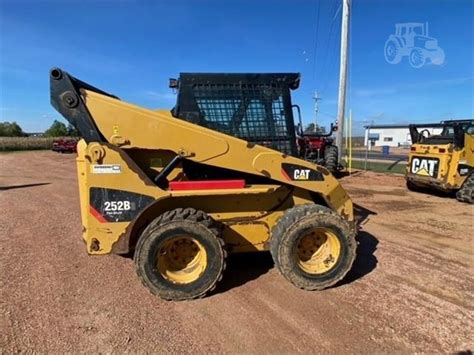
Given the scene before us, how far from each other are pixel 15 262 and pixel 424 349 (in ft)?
16.5

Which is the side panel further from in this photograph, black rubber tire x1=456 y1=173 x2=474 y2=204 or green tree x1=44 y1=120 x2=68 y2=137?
green tree x1=44 y1=120 x2=68 y2=137

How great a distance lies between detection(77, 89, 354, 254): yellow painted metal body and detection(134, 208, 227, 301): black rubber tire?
0.23 metres

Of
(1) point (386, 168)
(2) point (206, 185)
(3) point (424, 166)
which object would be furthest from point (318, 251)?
Result: (1) point (386, 168)

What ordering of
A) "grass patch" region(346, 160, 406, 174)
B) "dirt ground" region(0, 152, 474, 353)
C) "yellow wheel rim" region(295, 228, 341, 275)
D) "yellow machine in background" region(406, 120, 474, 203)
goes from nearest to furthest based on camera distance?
"dirt ground" region(0, 152, 474, 353) → "yellow wheel rim" region(295, 228, 341, 275) → "yellow machine in background" region(406, 120, 474, 203) → "grass patch" region(346, 160, 406, 174)

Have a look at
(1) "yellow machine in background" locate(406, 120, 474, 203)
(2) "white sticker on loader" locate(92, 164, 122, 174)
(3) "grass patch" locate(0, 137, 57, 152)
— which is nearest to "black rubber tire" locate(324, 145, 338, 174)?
(1) "yellow machine in background" locate(406, 120, 474, 203)

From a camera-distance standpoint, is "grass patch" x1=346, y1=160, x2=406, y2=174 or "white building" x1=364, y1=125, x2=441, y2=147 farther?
"white building" x1=364, y1=125, x2=441, y2=147

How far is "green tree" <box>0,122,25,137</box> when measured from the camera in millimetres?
86056

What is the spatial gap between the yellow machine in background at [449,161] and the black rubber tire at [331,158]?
129 inches

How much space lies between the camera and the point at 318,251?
4.38 m

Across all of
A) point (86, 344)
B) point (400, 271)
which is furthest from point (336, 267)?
point (86, 344)

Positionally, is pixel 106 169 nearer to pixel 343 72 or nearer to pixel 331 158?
pixel 331 158

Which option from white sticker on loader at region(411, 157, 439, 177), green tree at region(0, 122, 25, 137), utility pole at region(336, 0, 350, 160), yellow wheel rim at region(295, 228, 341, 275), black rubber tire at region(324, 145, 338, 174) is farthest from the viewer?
green tree at region(0, 122, 25, 137)

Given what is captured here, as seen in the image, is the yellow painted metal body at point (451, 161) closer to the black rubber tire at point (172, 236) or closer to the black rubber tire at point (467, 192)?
the black rubber tire at point (467, 192)

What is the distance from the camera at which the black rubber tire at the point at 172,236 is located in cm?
379
